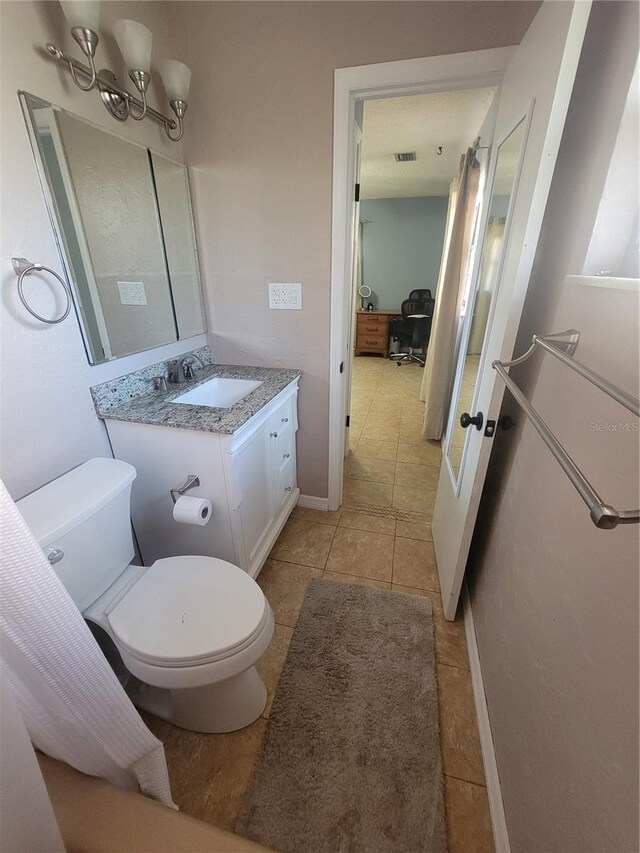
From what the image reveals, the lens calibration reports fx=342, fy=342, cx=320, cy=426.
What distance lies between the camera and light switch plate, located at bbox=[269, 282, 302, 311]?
1.75m

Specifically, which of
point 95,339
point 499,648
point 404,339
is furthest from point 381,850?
point 404,339

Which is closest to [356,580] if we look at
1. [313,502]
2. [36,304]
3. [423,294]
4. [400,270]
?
[313,502]

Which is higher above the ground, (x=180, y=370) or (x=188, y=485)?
(x=180, y=370)

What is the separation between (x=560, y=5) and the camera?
82 cm

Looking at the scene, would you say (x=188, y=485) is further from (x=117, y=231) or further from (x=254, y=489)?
(x=117, y=231)

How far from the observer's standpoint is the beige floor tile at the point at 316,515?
211 cm

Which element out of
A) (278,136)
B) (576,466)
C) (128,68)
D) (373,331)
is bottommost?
(373,331)

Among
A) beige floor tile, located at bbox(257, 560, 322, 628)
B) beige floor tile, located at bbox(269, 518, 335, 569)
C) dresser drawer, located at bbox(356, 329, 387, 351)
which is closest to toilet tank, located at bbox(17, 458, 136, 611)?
beige floor tile, located at bbox(257, 560, 322, 628)

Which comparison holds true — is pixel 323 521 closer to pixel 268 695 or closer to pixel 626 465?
pixel 268 695

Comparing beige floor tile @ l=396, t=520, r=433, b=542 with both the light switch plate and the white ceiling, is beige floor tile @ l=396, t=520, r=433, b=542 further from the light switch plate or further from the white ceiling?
the white ceiling

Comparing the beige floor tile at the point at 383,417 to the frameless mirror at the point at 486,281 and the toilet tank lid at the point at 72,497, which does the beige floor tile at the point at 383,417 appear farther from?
the toilet tank lid at the point at 72,497

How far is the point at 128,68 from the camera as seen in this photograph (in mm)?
1230

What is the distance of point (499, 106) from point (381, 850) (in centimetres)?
244
